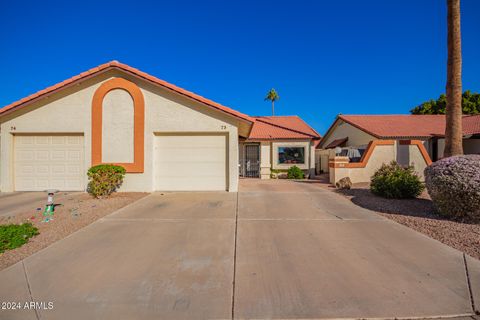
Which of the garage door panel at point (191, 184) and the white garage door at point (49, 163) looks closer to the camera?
the white garage door at point (49, 163)

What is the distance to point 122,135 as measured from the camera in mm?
9484

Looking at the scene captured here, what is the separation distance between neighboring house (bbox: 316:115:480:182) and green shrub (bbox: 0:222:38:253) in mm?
11268

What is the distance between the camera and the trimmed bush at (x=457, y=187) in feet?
17.0

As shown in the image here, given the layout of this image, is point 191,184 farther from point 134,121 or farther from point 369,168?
point 369,168

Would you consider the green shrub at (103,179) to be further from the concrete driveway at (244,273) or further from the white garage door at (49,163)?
the concrete driveway at (244,273)

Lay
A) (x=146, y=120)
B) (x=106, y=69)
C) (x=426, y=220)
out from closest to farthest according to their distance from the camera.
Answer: (x=426, y=220), (x=106, y=69), (x=146, y=120)

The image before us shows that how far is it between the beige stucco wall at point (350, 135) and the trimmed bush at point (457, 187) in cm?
1232

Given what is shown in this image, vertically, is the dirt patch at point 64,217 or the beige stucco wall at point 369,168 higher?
the beige stucco wall at point 369,168

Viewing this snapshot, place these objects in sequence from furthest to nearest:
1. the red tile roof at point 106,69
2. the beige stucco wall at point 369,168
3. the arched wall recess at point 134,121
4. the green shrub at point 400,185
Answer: the beige stucco wall at point 369,168 → the arched wall recess at point 134,121 → the red tile roof at point 106,69 → the green shrub at point 400,185

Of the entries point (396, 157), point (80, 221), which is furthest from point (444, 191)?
point (80, 221)

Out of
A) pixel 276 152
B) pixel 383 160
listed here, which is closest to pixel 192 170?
pixel 276 152

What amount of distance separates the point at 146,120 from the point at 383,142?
11194 millimetres

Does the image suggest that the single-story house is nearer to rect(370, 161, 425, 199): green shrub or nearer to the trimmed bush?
rect(370, 161, 425, 199): green shrub

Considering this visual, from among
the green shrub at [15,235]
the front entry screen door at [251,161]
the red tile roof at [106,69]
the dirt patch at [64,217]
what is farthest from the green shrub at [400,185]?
the front entry screen door at [251,161]
